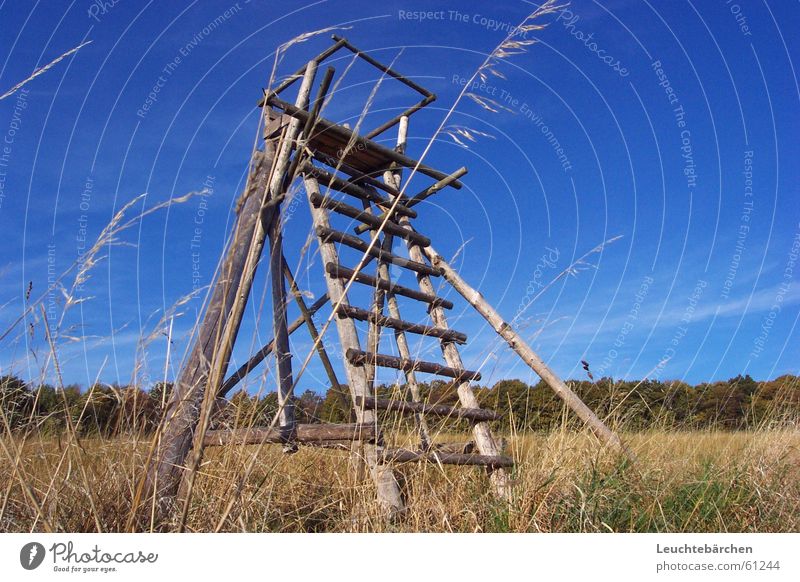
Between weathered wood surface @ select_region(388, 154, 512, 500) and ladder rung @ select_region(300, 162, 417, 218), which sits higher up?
ladder rung @ select_region(300, 162, 417, 218)

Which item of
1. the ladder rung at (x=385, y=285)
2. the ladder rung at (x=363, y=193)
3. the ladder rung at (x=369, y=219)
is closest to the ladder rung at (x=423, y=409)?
the ladder rung at (x=385, y=285)

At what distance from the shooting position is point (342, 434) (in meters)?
3.50

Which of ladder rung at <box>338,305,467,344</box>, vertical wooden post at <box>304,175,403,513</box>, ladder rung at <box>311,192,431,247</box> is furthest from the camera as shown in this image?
ladder rung at <box>311,192,431,247</box>

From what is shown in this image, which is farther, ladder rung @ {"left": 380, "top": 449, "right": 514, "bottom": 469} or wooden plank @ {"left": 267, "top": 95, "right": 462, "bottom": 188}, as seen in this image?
wooden plank @ {"left": 267, "top": 95, "right": 462, "bottom": 188}

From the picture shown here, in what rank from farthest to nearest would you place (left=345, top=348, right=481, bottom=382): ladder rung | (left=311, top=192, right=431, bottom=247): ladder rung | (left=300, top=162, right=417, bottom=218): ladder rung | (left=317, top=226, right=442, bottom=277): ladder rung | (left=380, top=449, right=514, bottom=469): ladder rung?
(left=300, top=162, right=417, bottom=218): ladder rung → (left=311, top=192, right=431, bottom=247): ladder rung → (left=317, top=226, right=442, bottom=277): ladder rung → (left=345, top=348, right=481, bottom=382): ladder rung → (left=380, top=449, right=514, bottom=469): ladder rung

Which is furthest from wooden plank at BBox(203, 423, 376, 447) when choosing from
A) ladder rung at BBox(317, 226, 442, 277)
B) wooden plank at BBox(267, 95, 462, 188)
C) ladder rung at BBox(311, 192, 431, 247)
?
wooden plank at BBox(267, 95, 462, 188)

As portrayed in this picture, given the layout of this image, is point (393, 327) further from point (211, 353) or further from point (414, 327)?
point (211, 353)

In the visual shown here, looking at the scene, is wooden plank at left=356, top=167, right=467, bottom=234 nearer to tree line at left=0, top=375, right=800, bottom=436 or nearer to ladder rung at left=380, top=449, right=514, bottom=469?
tree line at left=0, top=375, right=800, bottom=436

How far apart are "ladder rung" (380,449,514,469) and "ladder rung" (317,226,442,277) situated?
1.28 meters

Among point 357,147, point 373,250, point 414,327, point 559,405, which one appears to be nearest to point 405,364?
point 414,327

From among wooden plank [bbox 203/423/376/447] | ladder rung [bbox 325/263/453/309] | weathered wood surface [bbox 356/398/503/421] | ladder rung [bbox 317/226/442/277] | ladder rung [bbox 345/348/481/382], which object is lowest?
wooden plank [bbox 203/423/376/447]

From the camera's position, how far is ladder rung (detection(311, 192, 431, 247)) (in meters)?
4.32
